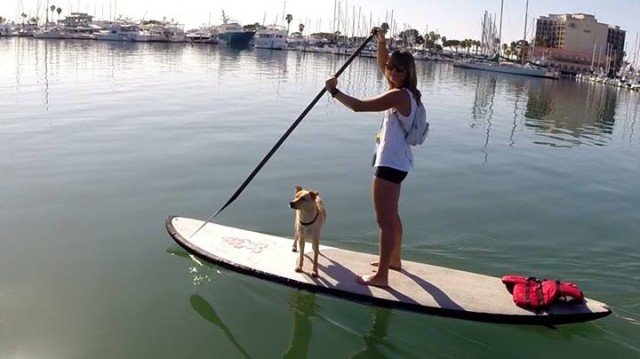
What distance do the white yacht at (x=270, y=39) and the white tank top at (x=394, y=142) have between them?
123 metres

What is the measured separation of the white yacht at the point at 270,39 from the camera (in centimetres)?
12538

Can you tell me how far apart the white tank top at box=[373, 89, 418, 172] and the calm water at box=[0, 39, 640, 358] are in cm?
150

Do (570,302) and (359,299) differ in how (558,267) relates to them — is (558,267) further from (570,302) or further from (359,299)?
(359,299)

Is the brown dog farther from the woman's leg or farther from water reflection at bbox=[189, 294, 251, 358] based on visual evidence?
water reflection at bbox=[189, 294, 251, 358]

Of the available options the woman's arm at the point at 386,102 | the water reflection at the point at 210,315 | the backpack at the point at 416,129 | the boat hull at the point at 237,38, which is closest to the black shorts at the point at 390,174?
the backpack at the point at 416,129

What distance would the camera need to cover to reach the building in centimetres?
12129

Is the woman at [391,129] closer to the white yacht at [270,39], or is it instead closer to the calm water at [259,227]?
the calm water at [259,227]

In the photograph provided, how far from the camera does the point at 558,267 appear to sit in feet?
24.6

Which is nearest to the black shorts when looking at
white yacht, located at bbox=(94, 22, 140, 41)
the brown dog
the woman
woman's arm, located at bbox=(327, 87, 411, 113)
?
the woman

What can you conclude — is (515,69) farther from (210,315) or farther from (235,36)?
(210,315)

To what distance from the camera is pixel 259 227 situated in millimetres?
8359

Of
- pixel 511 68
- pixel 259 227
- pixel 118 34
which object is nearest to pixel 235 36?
pixel 118 34

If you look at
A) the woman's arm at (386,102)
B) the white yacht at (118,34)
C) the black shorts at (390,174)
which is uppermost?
the white yacht at (118,34)

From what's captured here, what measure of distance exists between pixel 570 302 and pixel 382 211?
200 cm
